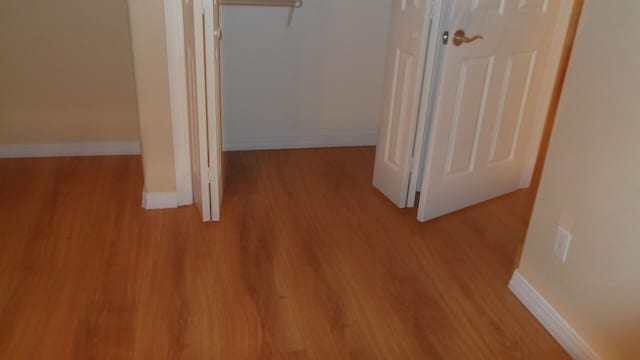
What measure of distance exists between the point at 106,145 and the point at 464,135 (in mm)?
2083

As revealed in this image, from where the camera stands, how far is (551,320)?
6.77 feet

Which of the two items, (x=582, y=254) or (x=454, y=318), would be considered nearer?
(x=582, y=254)

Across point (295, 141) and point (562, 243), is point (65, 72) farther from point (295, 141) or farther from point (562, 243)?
point (562, 243)

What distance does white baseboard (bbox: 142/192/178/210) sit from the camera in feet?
9.16

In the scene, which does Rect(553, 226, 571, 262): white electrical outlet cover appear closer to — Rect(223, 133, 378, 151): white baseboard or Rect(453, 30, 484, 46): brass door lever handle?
Rect(453, 30, 484, 46): brass door lever handle

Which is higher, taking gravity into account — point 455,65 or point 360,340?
point 455,65

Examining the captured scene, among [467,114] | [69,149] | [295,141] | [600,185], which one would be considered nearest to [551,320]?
[600,185]

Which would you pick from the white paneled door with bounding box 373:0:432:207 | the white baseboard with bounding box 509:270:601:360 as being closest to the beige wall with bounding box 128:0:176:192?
the white paneled door with bounding box 373:0:432:207

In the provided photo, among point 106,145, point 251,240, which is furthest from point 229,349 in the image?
point 106,145

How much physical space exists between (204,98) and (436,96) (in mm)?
1048

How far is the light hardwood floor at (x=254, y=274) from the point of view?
6.43ft

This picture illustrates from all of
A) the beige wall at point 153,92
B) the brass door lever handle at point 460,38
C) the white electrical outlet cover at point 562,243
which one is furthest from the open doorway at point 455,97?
the white electrical outlet cover at point 562,243

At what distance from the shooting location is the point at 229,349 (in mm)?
1919

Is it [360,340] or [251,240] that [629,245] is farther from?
[251,240]
